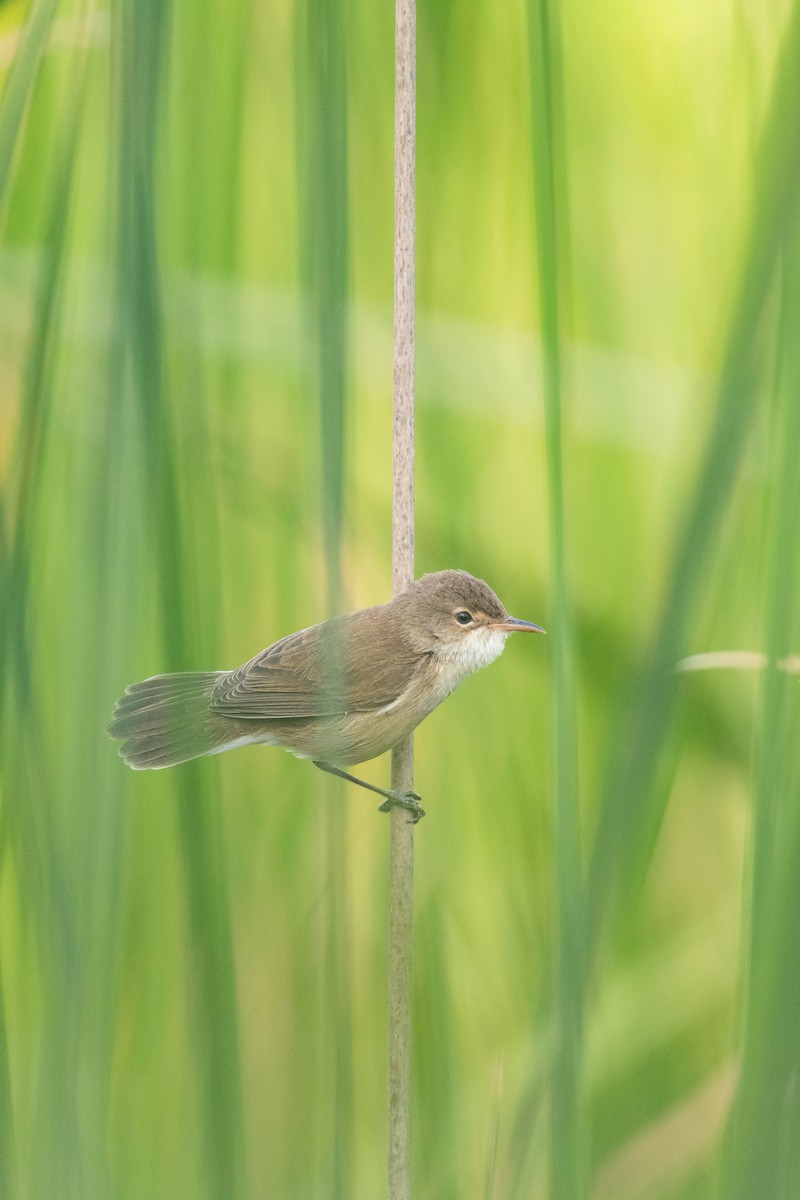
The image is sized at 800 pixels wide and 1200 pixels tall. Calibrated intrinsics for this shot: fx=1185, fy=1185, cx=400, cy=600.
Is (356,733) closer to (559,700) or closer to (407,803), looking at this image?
(407,803)

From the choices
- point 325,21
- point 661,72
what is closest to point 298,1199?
point 325,21

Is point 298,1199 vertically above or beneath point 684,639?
beneath

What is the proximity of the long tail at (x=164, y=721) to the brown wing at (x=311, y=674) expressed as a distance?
0.16 ft

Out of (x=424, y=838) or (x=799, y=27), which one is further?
(x=424, y=838)

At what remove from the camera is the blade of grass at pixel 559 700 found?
3.72 ft

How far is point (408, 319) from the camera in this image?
1.65 meters

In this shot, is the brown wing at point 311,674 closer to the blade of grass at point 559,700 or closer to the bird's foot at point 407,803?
the bird's foot at point 407,803

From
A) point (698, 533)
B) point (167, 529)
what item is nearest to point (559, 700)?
point (698, 533)

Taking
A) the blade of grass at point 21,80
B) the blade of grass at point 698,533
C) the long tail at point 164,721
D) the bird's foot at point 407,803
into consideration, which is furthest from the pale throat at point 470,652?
the blade of grass at point 21,80

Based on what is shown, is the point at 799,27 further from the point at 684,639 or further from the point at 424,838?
the point at 424,838

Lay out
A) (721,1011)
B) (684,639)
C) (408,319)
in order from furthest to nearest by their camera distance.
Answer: (721,1011) < (408,319) < (684,639)

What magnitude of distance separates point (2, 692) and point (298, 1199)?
0.94 m

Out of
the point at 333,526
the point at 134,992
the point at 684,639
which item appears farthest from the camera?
the point at 134,992

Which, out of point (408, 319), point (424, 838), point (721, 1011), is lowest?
point (721, 1011)
